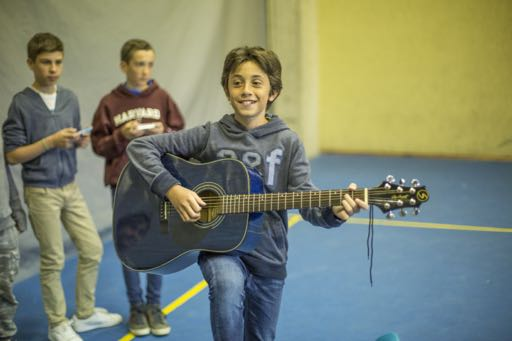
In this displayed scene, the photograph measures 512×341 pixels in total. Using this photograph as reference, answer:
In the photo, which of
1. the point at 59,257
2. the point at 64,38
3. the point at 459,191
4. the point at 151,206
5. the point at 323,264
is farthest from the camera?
the point at 459,191

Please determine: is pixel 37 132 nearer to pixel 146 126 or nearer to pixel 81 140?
pixel 81 140

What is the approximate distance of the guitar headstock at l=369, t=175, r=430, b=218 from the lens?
2703 millimetres

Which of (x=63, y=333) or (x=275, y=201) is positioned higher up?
(x=275, y=201)

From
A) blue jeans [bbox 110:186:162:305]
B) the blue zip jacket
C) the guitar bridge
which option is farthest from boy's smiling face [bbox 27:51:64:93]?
the guitar bridge

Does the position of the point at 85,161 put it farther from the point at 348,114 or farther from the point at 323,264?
the point at 348,114

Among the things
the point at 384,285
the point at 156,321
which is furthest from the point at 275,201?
the point at 384,285

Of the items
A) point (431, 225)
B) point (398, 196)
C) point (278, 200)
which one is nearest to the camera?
point (398, 196)

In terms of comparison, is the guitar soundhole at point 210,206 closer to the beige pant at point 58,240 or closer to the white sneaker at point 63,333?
the beige pant at point 58,240

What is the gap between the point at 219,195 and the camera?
122 inches

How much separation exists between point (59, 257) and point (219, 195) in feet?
5.28

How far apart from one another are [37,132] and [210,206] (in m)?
1.63

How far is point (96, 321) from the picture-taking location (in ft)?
14.5

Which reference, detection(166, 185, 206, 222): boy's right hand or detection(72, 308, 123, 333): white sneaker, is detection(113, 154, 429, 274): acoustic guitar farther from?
detection(72, 308, 123, 333): white sneaker

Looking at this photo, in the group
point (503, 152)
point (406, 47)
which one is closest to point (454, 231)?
point (503, 152)
